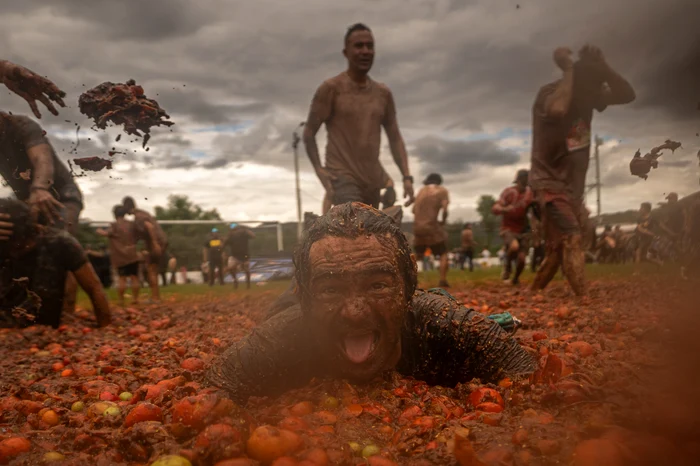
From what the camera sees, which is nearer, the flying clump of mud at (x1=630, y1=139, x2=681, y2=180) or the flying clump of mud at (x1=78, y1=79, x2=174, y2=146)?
the flying clump of mud at (x1=630, y1=139, x2=681, y2=180)

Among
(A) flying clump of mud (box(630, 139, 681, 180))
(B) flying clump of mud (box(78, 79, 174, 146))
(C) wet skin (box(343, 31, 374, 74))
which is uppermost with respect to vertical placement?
(C) wet skin (box(343, 31, 374, 74))

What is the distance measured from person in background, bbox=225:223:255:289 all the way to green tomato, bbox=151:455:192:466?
10914mm

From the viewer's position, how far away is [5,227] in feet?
16.5

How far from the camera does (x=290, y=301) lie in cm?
348

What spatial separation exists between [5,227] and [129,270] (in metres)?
5.53

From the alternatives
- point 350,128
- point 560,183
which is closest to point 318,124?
point 350,128

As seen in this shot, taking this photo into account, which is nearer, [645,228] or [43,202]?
[645,228]

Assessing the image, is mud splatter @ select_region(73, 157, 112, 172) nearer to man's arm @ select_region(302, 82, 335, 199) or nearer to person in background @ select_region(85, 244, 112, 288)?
man's arm @ select_region(302, 82, 335, 199)

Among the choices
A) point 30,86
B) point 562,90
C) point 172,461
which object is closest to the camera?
point 172,461

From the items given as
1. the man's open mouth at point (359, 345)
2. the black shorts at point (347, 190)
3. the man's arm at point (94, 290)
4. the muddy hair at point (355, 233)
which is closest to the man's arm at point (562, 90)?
the muddy hair at point (355, 233)

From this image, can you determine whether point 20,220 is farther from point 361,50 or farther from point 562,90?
point 562,90

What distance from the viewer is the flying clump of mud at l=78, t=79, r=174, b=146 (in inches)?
125

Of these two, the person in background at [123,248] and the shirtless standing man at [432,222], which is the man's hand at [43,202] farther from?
the shirtless standing man at [432,222]

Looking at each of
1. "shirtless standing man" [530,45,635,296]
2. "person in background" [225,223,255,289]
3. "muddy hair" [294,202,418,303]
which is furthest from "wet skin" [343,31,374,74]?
"person in background" [225,223,255,289]
